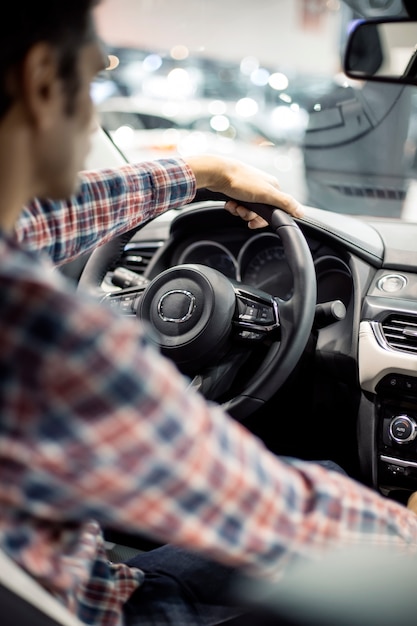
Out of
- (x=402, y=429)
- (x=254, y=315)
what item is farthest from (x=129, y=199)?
(x=402, y=429)

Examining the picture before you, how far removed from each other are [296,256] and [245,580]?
0.65 meters

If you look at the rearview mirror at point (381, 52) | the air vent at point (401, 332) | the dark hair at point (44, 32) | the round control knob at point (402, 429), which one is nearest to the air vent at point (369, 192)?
the rearview mirror at point (381, 52)

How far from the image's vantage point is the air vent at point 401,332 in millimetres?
1528

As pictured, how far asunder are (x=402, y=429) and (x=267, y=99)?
1141 cm

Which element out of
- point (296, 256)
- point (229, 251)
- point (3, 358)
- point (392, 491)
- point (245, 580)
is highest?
point (3, 358)

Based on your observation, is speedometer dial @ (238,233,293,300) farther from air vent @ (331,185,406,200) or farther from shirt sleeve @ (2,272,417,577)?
air vent @ (331,185,406,200)

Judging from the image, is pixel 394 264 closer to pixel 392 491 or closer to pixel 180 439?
pixel 392 491

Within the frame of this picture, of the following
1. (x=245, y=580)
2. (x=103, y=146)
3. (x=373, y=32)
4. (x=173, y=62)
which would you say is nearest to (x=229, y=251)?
(x=103, y=146)

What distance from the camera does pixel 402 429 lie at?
1525mm

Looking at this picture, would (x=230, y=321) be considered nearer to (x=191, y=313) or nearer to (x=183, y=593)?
(x=191, y=313)

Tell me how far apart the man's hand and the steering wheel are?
27mm

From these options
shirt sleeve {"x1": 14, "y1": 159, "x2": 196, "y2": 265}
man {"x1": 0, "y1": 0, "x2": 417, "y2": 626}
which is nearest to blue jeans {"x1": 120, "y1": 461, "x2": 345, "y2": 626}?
man {"x1": 0, "y1": 0, "x2": 417, "y2": 626}

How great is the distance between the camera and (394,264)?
167 cm

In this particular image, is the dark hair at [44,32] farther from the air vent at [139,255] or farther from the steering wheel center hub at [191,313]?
the air vent at [139,255]
